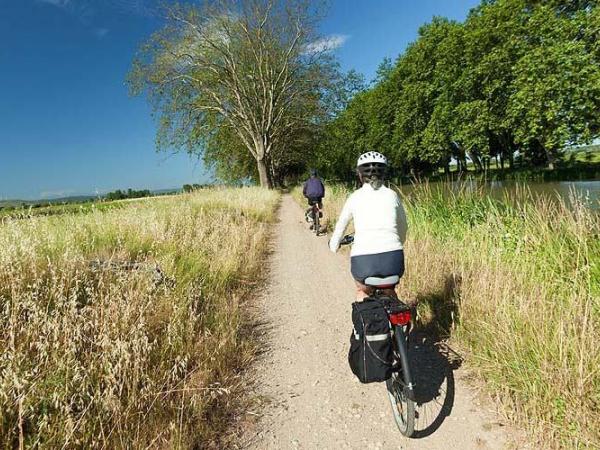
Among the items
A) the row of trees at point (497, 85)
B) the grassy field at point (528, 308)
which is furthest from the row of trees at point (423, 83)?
the grassy field at point (528, 308)

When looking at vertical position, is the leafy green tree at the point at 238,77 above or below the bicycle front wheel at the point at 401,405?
above

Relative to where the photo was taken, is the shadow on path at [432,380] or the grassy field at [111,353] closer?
the grassy field at [111,353]

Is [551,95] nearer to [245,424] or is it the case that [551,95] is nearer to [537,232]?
[537,232]

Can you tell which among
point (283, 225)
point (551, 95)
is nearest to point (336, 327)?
point (283, 225)

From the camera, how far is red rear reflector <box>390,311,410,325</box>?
2.52 meters

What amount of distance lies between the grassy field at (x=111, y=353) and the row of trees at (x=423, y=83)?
20.5 metres

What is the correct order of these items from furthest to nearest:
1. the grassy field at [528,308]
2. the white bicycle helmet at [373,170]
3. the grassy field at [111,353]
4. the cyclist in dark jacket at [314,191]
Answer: the cyclist in dark jacket at [314,191]
the white bicycle helmet at [373,170]
the grassy field at [528,308]
the grassy field at [111,353]

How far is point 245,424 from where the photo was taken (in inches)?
104

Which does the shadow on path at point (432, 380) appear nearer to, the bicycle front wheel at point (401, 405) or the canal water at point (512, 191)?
the bicycle front wheel at point (401, 405)

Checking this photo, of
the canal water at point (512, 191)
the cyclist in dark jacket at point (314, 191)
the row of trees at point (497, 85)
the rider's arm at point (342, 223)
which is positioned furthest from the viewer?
the row of trees at point (497, 85)

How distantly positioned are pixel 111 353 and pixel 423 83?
1211 inches

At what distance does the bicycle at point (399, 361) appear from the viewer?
2.37 meters

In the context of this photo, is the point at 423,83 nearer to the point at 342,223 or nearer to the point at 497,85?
the point at 497,85

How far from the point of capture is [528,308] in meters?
3.01
